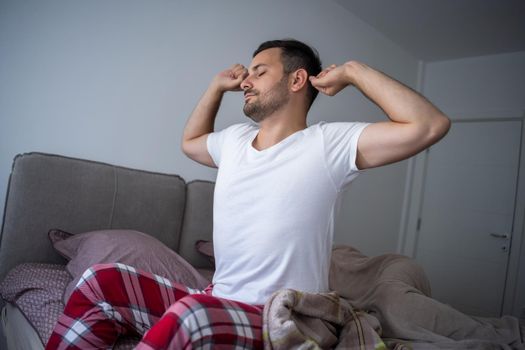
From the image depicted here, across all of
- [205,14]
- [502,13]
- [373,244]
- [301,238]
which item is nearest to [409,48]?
[502,13]

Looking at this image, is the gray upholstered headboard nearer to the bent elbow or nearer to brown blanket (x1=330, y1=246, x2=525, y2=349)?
brown blanket (x1=330, y1=246, x2=525, y2=349)

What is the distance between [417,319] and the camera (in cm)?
152

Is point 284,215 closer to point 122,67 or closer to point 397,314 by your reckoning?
point 397,314

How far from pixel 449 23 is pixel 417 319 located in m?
2.97

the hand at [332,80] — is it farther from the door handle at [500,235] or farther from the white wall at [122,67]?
the door handle at [500,235]

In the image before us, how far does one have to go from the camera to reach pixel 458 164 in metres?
4.30

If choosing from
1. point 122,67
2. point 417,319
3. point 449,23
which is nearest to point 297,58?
point 417,319

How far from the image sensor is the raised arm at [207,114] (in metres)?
1.60

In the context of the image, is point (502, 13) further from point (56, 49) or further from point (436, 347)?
point (56, 49)

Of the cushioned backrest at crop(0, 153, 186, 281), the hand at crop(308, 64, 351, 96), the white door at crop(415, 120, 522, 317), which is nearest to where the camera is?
the hand at crop(308, 64, 351, 96)

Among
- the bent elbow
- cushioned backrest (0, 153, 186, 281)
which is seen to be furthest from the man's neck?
cushioned backrest (0, 153, 186, 281)

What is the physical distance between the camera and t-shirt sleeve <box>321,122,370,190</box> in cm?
115

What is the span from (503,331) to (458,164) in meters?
3.02

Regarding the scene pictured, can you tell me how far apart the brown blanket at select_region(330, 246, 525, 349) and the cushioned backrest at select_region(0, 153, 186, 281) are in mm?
1025
